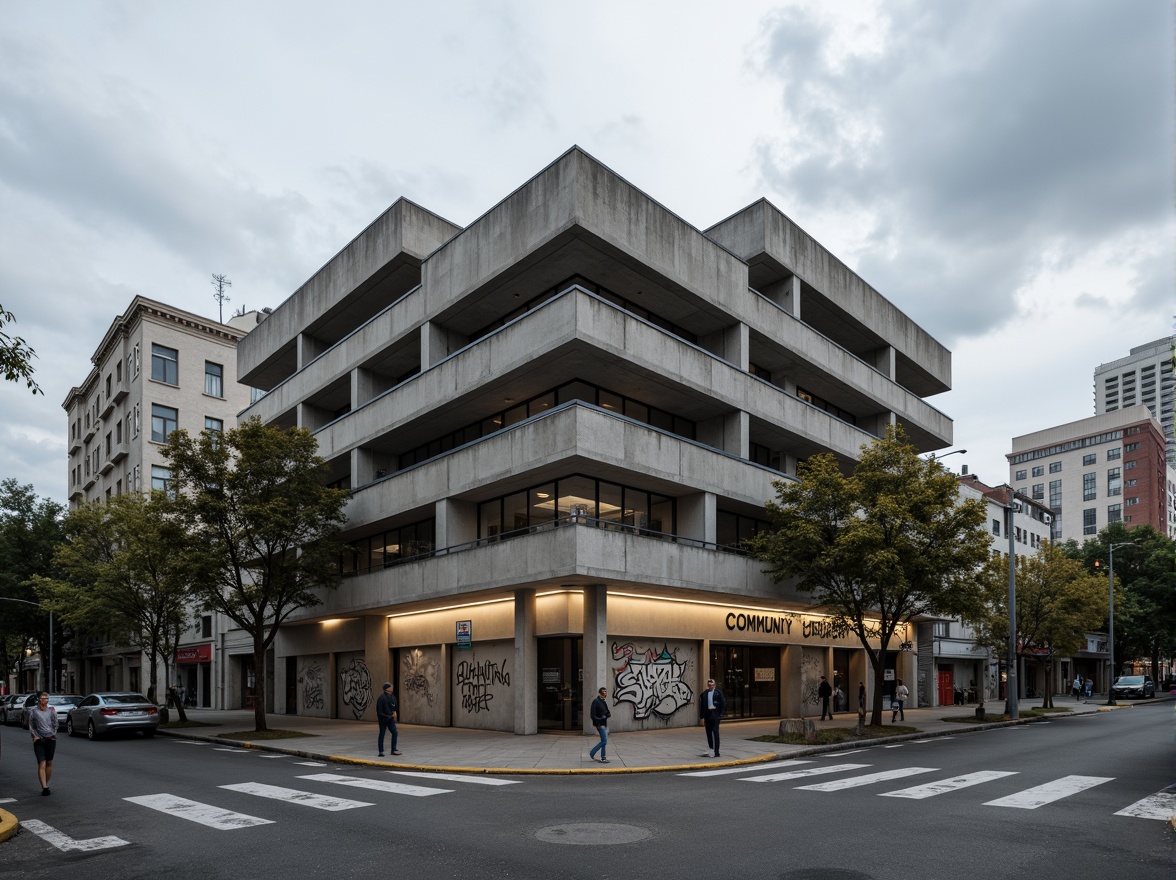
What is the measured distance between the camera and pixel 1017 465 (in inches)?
5413

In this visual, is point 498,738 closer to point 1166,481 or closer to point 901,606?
point 901,606

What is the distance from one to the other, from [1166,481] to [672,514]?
127 m

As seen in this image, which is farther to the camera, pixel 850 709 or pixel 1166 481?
pixel 1166 481

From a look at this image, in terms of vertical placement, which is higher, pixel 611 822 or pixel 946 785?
pixel 611 822

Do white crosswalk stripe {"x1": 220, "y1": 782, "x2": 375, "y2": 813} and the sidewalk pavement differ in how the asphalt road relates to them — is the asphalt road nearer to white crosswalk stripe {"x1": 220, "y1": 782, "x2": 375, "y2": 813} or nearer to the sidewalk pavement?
white crosswalk stripe {"x1": 220, "y1": 782, "x2": 375, "y2": 813}

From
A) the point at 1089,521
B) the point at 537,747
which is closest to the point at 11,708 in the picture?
the point at 537,747

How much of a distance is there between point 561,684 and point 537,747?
185 inches

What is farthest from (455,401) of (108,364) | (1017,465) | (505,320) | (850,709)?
(1017,465)

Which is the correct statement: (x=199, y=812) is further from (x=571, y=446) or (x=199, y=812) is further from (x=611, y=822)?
(x=571, y=446)

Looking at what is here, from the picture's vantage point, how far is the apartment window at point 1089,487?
12569cm

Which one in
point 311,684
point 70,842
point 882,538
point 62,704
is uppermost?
point 882,538

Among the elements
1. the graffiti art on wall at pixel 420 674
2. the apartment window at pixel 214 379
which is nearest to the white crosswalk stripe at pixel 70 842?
the graffiti art on wall at pixel 420 674

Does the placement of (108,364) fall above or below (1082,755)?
above

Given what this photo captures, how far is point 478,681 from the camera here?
2961cm
